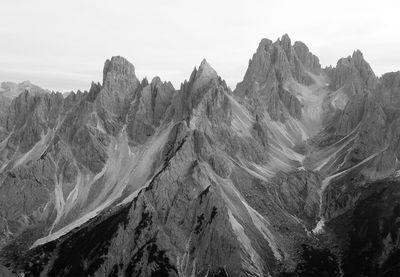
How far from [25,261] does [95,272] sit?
38377mm

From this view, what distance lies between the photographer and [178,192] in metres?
196

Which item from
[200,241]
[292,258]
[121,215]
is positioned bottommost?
[292,258]

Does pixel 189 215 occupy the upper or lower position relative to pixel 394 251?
upper

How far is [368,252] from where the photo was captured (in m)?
182

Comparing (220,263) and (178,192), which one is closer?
(220,263)

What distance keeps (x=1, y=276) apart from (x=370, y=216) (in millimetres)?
144151

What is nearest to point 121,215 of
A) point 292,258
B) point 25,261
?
point 25,261

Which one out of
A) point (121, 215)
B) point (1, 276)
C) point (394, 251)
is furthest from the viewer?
point (121, 215)

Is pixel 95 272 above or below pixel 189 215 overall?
below

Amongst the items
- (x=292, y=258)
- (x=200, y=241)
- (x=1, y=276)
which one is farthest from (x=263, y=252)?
(x=1, y=276)

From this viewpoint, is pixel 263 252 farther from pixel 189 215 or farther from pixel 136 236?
pixel 136 236

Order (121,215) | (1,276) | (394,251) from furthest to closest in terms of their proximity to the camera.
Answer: (121,215) → (394,251) → (1,276)

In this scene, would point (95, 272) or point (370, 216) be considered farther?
point (370, 216)

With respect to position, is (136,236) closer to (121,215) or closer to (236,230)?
(121,215)
